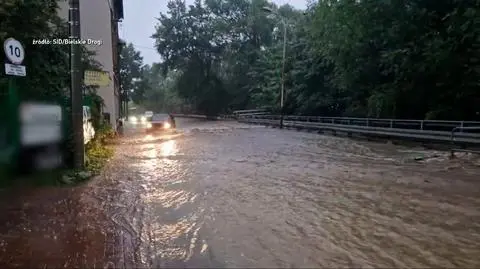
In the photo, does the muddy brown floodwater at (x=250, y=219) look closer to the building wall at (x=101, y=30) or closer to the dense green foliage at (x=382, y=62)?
the dense green foliage at (x=382, y=62)

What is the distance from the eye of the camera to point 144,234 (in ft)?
18.6

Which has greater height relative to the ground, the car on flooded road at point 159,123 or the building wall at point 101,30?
the building wall at point 101,30

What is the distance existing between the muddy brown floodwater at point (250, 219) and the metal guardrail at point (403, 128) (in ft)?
15.3

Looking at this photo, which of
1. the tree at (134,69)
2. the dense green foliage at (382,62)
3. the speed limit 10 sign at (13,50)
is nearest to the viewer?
the speed limit 10 sign at (13,50)

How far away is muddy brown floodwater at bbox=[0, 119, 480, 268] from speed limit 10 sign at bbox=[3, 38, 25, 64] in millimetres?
2420

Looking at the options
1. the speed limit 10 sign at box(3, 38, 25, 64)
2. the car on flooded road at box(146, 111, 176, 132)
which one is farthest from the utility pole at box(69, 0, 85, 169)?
the car on flooded road at box(146, 111, 176, 132)

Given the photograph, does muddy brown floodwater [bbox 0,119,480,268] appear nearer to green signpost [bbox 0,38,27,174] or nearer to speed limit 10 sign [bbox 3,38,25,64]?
green signpost [bbox 0,38,27,174]

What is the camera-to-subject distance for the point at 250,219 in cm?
629

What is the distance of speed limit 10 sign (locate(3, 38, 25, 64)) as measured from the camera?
764 centimetres

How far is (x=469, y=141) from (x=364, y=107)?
1395 centimetres

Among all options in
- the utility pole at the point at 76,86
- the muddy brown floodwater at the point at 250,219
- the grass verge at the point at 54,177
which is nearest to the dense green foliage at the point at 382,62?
the muddy brown floodwater at the point at 250,219

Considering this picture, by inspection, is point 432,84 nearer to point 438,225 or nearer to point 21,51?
point 438,225

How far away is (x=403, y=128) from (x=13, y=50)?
57.5 feet

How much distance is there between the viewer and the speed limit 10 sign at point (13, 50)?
25.1ft
